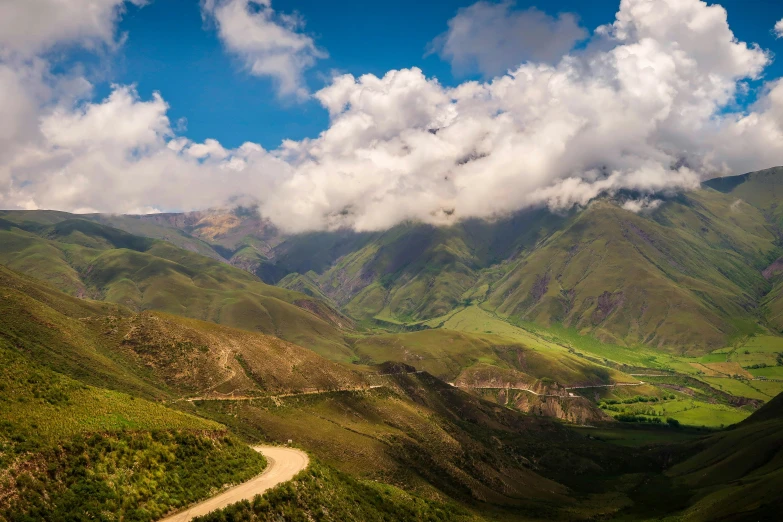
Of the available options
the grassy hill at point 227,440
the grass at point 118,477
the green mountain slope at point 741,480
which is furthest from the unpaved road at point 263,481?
the green mountain slope at point 741,480

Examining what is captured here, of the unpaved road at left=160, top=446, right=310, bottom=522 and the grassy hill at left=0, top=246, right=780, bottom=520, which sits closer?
the grassy hill at left=0, top=246, right=780, bottom=520

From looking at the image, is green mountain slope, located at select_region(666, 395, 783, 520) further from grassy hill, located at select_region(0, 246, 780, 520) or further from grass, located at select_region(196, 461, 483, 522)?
grass, located at select_region(196, 461, 483, 522)

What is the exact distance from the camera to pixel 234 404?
5359 inches

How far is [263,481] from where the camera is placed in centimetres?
7606

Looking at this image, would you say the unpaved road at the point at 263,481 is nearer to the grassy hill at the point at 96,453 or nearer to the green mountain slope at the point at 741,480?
the grassy hill at the point at 96,453


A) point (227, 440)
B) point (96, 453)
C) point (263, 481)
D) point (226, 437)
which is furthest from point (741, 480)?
point (96, 453)

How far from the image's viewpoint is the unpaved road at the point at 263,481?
2432 inches

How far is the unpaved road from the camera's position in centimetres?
6178

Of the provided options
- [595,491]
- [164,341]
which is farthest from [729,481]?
[164,341]

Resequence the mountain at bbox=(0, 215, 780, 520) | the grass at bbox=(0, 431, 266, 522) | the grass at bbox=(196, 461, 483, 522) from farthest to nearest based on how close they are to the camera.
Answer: the grass at bbox=(196, 461, 483, 522), the mountain at bbox=(0, 215, 780, 520), the grass at bbox=(0, 431, 266, 522)

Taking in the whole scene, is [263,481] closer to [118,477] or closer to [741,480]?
[118,477]

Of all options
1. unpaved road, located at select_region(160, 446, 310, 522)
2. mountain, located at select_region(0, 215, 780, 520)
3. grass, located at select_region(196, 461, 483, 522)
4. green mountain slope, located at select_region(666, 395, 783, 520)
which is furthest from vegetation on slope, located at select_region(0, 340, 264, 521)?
green mountain slope, located at select_region(666, 395, 783, 520)

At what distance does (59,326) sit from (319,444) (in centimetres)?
7375

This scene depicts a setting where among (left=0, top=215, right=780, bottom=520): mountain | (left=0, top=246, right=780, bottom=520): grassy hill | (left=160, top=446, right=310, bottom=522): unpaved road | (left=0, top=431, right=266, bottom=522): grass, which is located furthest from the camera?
(left=160, top=446, right=310, bottom=522): unpaved road
